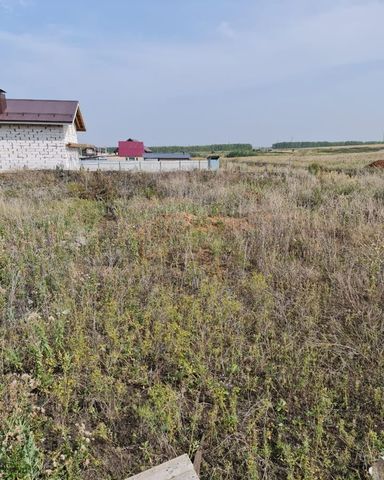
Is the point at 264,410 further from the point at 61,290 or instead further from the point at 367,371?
the point at 61,290

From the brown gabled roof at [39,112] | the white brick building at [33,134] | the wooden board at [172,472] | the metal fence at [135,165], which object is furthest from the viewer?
the metal fence at [135,165]

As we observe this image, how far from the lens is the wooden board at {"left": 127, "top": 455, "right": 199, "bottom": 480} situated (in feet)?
5.85

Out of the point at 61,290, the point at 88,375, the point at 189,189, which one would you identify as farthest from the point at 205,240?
the point at 189,189

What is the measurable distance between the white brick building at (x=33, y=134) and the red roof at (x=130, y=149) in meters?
14.4

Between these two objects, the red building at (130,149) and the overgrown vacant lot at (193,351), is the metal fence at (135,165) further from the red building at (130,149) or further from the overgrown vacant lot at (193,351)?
the overgrown vacant lot at (193,351)

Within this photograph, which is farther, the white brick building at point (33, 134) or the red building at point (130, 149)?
the red building at point (130, 149)

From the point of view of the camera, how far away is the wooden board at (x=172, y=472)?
178cm

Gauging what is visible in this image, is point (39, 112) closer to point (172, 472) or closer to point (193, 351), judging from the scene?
point (193, 351)

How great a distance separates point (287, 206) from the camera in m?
6.89

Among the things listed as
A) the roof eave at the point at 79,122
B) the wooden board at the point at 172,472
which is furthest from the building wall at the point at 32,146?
the wooden board at the point at 172,472

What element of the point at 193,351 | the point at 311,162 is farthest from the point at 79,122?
the point at 193,351

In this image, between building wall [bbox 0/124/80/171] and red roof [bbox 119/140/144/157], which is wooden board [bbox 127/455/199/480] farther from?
red roof [bbox 119/140/144/157]

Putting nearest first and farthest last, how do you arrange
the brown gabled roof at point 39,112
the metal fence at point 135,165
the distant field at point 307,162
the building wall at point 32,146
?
the brown gabled roof at point 39,112 → the building wall at point 32,146 → the metal fence at point 135,165 → the distant field at point 307,162

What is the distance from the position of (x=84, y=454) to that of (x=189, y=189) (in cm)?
883
